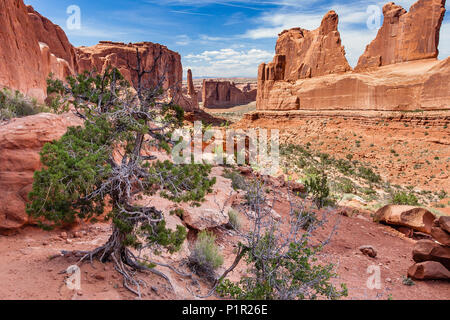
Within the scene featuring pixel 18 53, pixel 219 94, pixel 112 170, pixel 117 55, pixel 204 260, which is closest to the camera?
pixel 112 170

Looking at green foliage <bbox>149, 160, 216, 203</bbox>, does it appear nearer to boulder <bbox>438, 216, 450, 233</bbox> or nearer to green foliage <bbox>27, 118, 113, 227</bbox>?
green foliage <bbox>27, 118, 113, 227</bbox>

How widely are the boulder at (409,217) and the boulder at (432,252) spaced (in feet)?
8.91

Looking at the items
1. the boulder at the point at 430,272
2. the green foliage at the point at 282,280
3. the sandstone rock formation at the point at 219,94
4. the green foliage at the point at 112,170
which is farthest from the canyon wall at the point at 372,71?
the sandstone rock formation at the point at 219,94

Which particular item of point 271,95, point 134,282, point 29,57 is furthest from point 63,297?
point 271,95

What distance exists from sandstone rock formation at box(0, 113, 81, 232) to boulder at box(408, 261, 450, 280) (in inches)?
306

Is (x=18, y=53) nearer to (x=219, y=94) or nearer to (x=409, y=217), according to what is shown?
(x=409, y=217)

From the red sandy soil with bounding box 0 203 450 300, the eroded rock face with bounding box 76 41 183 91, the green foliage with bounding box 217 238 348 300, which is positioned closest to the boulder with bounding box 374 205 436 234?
the red sandy soil with bounding box 0 203 450 300

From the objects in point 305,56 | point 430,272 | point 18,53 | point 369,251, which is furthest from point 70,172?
point 305,56

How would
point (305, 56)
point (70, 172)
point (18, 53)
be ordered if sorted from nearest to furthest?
point (70, 172), point (18, 53), point (305, 56)

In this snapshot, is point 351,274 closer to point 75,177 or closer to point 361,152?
point 75,177

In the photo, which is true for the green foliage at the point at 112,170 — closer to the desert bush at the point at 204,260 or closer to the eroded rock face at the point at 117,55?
the desert bush at the point at 204,260

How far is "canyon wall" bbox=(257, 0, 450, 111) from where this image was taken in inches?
875

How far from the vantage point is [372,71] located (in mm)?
26578

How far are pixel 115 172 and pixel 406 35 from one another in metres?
30.4
